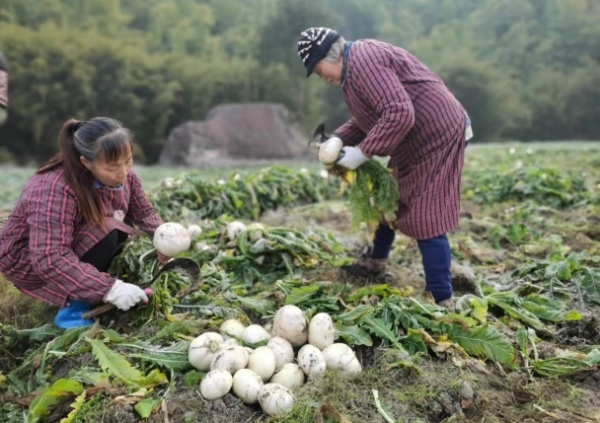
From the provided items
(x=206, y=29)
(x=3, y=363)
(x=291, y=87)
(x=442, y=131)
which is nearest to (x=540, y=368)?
(x=442, y=131)

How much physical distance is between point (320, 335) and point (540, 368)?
1.16 m

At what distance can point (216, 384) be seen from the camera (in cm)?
245

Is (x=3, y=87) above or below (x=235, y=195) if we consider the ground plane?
above

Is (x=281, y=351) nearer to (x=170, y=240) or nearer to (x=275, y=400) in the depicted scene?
(x=275, y=400)

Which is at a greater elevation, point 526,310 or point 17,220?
point 17,220

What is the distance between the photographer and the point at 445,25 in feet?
154

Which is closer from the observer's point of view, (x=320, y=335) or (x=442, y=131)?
(x=320, y=335)

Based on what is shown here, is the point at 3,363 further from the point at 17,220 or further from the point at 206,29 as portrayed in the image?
the point at 206,29

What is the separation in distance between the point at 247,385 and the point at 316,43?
6.53 feet

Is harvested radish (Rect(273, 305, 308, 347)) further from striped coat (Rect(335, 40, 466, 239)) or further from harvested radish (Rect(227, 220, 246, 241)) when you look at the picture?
harvested radish (Rect(227, 220, 246, 241))

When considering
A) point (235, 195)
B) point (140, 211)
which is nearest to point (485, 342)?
point (140, 211)

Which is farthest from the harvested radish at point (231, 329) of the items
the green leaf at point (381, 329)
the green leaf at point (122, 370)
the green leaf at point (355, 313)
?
the green leaf at point (381, 329)

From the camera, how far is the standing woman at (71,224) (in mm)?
2781

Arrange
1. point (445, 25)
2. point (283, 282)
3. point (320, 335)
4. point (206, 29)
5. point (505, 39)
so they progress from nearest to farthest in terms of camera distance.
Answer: point (320, 335), point (283, 282), point (206, 29), point (505, 39), point (445, 25)
